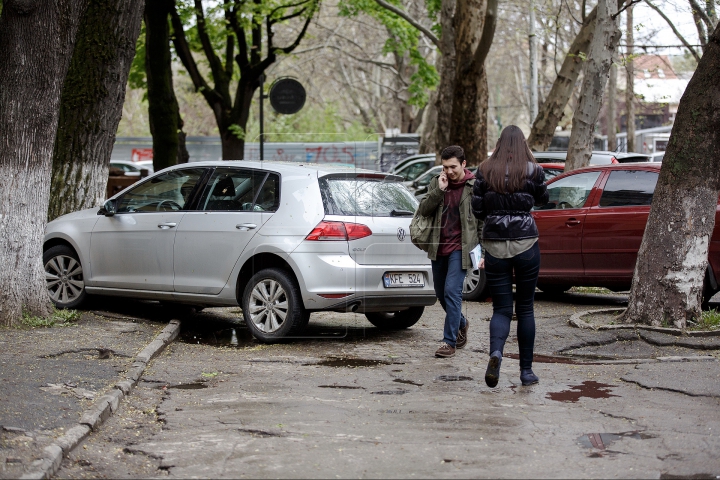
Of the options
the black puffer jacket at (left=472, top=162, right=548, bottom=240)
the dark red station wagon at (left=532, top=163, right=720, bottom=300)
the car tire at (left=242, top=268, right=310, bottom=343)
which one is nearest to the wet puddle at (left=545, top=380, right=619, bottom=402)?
the black puffer jacket at (left=472, top=162, right=548, bottom=240)

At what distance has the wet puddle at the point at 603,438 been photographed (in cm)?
520

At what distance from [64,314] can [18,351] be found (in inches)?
68.1

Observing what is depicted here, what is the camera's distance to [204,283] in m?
9.16

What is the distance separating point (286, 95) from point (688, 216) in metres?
10.3

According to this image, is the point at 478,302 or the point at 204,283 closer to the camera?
the point at 204,283

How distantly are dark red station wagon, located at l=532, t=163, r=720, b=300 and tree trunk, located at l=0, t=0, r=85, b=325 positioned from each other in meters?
5.68

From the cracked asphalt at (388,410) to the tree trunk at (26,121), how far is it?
1.97ft

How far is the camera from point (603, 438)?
534 cm

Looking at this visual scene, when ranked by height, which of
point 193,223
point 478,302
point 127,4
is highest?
point 127,4

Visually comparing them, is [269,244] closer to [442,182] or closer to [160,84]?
[442,182]

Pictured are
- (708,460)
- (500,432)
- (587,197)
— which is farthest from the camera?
(587,197)

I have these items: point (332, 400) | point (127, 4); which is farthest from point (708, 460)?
point (127, 4)

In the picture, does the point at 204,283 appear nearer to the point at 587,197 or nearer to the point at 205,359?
the point at 205,359

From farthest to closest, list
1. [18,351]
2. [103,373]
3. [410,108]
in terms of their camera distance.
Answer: [410,108] < [18,351] < [103,373]
